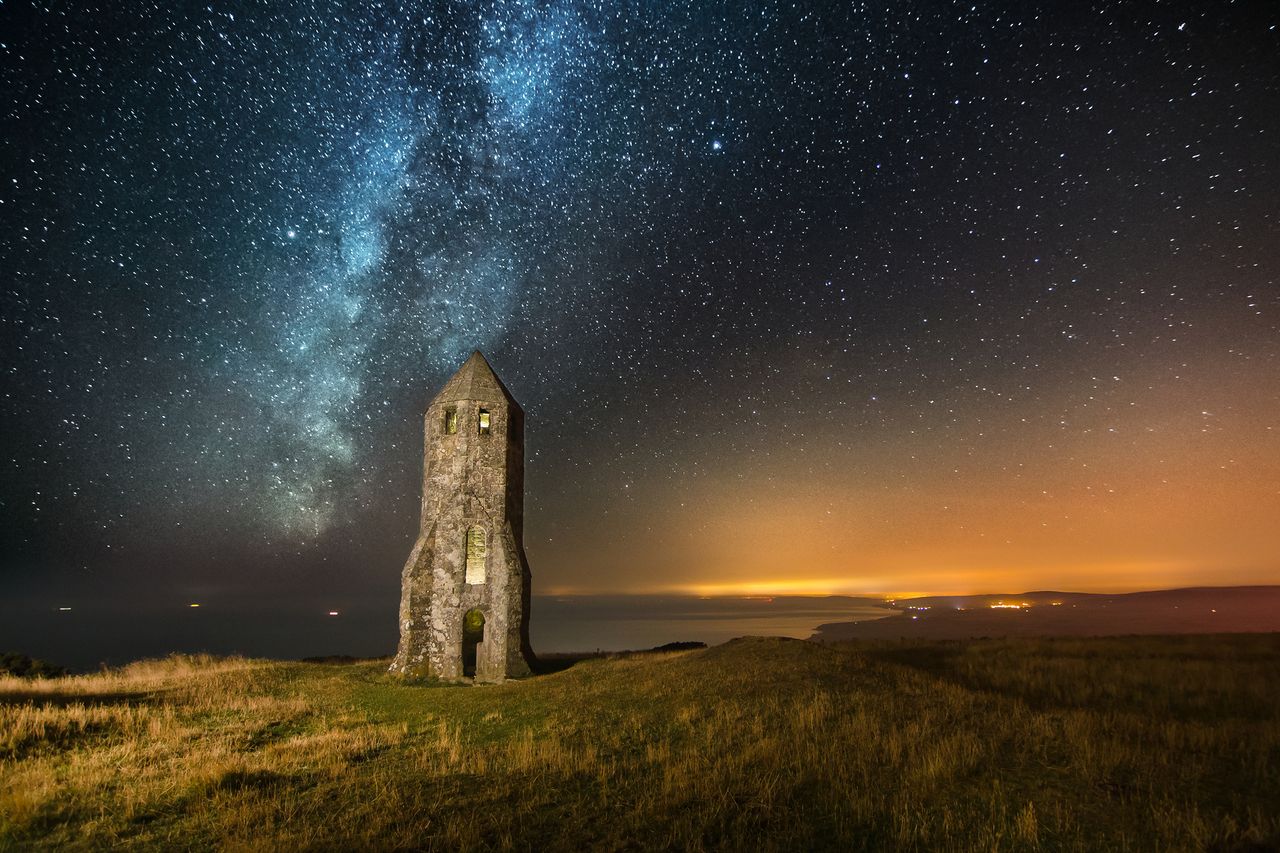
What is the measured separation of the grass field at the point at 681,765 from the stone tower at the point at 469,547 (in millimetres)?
5104

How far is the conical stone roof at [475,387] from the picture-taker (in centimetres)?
2562

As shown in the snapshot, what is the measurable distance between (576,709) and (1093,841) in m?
10.7

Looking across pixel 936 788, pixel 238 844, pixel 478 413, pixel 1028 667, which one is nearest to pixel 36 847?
pixel 238 844

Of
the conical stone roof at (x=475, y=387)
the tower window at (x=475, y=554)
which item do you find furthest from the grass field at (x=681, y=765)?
the conical stone roof at (x=475, y=387)

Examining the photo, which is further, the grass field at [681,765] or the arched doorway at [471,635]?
the arched doorway at [471,635]

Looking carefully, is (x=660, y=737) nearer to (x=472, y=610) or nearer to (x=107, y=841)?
(x=107, y=841)

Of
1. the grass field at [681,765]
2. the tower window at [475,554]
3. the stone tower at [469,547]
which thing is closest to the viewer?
the grass field at [681,765]

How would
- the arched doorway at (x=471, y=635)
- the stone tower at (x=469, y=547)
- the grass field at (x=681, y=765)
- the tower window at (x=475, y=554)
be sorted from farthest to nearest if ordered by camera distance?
the arched doorway at (x=471, y=635)
the tower window at (x=475, y=554)
the stone tower at (x=469, y=547)
the grass field at (x=681, y=765)

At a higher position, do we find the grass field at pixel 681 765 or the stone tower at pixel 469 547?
the stone tower at pixel 469 547

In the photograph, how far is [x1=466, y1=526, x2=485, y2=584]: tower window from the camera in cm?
2473

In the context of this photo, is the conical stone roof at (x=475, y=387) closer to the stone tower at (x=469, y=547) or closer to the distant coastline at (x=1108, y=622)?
the stone tower at (x=469, y=547)

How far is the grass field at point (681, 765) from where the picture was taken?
7422mm

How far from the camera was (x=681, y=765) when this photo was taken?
32.0 feet

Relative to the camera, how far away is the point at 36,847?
24.0ft
